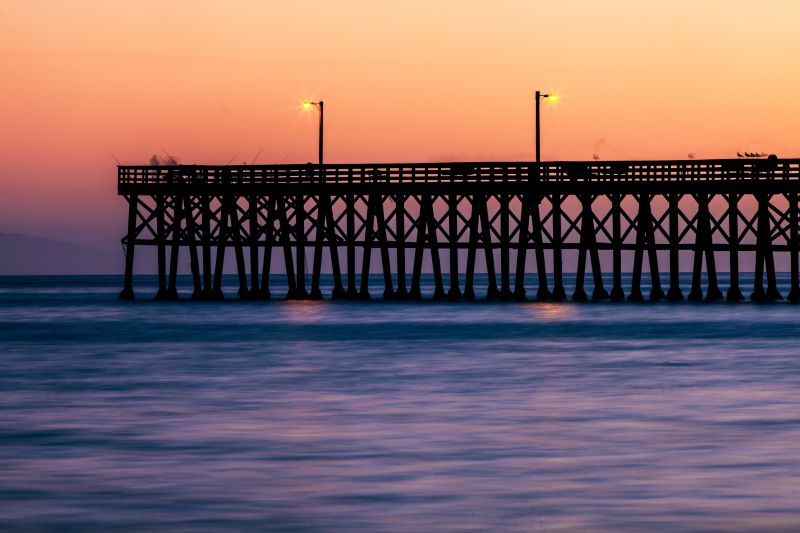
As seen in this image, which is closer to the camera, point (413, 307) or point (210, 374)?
point (210, 374)

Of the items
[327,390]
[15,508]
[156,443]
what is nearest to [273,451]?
[156,443]

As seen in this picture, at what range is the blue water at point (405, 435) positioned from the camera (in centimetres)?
1186

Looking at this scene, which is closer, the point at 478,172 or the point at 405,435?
the point at 405,435

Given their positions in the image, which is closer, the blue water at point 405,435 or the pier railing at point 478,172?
the blue water at point 405,435

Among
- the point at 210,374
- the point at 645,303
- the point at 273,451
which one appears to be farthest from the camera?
the point at 645,303

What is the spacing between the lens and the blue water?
11859mm

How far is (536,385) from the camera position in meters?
23.2

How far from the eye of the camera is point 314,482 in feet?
43.3

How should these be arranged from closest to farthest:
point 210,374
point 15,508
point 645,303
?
point 15,508
point 210,374
point 645,303

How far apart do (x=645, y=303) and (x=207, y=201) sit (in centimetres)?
1403

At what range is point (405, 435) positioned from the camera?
16547 millimetres

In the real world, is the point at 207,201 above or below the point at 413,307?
above

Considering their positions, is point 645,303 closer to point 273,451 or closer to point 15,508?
point 273,451

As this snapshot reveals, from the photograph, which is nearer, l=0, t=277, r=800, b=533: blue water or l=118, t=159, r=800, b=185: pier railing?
l=0, t=277, r=800, b=533: blue water
